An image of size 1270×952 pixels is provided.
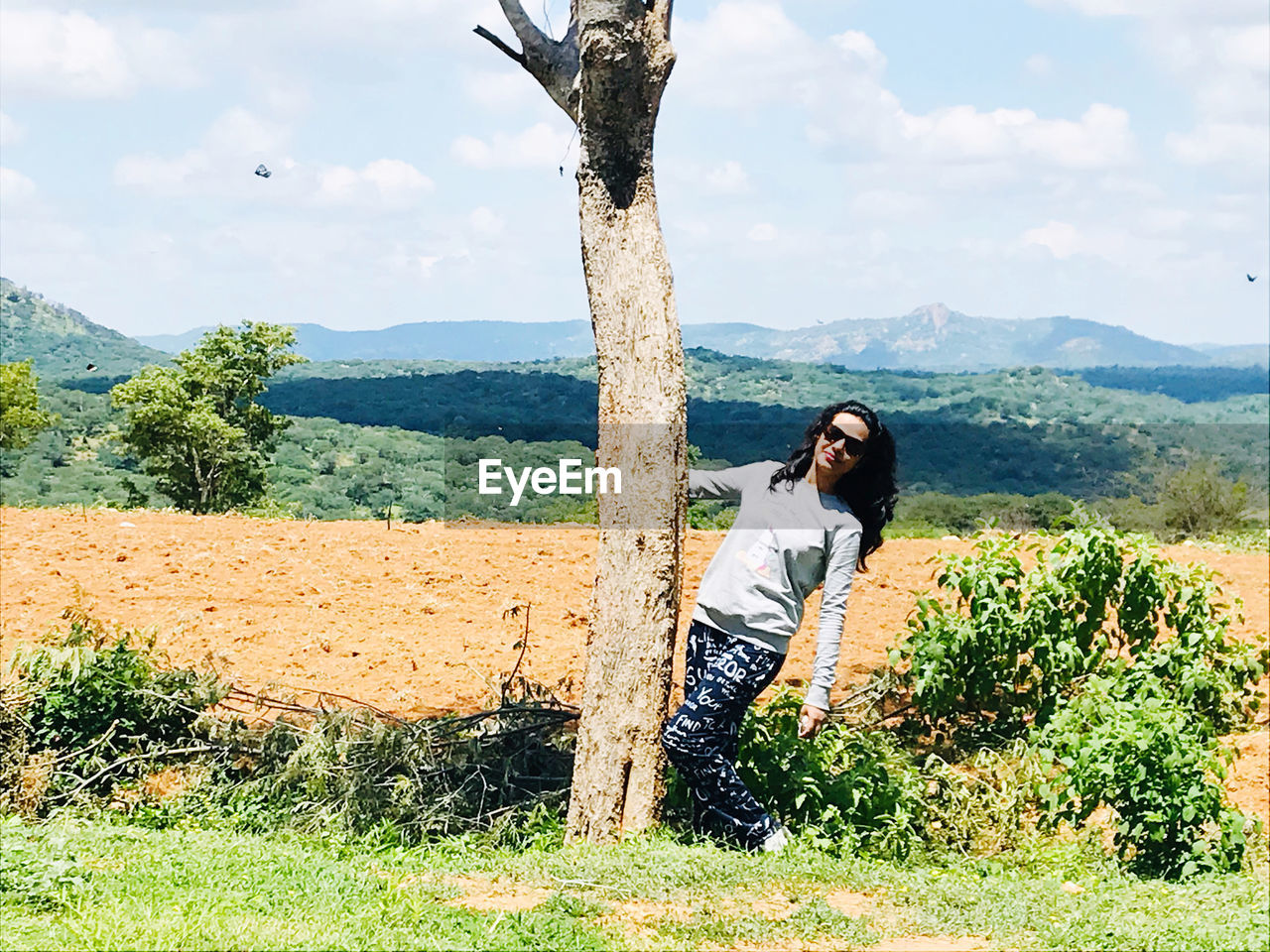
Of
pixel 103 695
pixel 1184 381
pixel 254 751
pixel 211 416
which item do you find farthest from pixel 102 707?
pixel 1184 381

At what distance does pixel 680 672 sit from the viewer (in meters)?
6.68

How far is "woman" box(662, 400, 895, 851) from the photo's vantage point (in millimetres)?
4164

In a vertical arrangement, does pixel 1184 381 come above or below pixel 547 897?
above

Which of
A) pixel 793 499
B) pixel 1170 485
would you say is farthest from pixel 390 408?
pixel 793 499

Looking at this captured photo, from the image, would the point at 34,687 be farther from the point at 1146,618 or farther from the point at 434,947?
the point at 1146,618

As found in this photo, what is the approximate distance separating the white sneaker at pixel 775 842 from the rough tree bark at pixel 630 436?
15.0 inches

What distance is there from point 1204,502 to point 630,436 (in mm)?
15500

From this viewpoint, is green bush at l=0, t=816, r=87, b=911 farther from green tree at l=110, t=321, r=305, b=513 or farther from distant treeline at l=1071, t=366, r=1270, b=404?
distant treeline at l=1071, t=366, r=1270, b=404

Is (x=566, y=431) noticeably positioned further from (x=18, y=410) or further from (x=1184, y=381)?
(x=1184, y=381)

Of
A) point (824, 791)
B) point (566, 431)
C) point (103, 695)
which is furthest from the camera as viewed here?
point (566, 431)

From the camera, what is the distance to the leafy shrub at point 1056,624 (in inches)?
219

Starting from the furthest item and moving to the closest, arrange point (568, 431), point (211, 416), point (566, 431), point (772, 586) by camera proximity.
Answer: point (211, 416), point (568, 431), point (566, 431), point (772, 586)

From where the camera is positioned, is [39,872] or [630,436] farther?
[630,436]

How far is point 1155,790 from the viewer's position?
441cm
